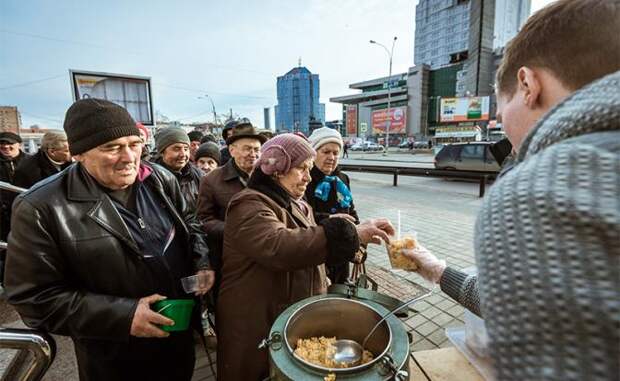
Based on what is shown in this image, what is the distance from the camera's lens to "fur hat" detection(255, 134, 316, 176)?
69.2 inches

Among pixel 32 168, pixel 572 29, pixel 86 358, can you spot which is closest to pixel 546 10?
pixel 572 29

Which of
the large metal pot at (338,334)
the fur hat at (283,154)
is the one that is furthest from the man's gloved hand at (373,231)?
the fur hat at (283,154)

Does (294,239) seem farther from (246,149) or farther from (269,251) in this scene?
(246,149)

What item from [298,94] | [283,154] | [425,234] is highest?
[298,94]

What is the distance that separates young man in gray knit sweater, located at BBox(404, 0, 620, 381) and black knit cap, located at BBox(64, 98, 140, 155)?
1873 millimetres

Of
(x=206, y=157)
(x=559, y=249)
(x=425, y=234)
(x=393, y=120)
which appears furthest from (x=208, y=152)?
(x=393, y=120)

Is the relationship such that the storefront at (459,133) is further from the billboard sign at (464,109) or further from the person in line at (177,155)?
the person in line at (177,155)

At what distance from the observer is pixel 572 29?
82cm

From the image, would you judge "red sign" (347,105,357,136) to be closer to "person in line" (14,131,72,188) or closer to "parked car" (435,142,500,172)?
"parked car" (435,142,500,172)

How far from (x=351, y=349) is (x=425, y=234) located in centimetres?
496

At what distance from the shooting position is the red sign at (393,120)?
52.5 metres

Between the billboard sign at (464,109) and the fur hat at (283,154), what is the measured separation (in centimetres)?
4504

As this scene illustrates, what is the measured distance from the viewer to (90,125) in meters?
1.62

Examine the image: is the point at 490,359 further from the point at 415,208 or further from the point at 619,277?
the point at 415,208
